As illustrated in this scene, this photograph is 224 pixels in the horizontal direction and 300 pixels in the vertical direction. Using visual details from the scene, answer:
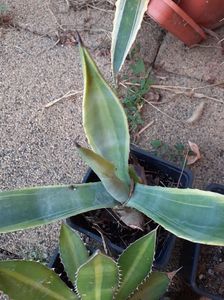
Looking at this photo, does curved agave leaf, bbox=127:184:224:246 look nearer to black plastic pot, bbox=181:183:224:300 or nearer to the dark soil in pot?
black plastic pot, bbox=181:183:224:300

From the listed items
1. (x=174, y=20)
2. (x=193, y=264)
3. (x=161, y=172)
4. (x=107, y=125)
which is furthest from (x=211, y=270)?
(x=174, y=20)

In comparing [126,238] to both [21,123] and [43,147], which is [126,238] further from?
[21,123]

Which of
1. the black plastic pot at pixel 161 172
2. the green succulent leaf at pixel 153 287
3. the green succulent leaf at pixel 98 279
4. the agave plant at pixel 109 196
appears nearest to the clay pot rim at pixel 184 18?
the black plastic pot at pixel 161 172

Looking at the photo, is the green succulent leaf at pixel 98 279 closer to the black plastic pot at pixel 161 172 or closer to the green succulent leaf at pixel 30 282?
the green succulent leaf at pixel 30 282

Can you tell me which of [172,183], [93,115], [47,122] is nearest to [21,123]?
[47,122]

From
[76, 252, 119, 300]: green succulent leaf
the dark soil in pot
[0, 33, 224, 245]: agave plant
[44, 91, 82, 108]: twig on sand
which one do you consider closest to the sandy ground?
[44, 91, 82, 108]: twig on sand
